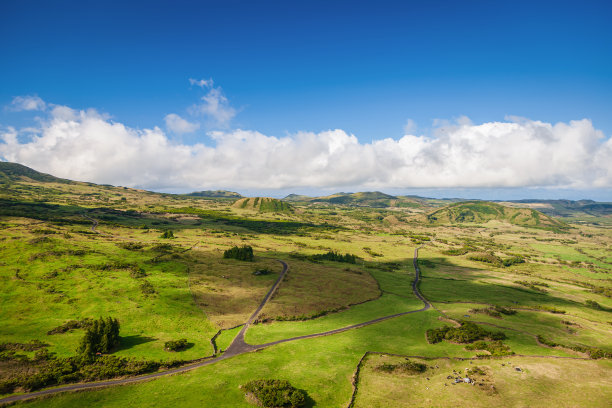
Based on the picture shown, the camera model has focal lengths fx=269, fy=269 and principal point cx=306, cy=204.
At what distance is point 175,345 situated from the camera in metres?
51.3

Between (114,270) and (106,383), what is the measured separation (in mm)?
58767

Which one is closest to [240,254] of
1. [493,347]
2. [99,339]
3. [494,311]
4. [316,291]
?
[316,291]

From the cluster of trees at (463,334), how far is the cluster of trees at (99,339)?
64.3 meters

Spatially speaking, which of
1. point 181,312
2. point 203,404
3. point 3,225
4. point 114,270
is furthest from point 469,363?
point 3,225

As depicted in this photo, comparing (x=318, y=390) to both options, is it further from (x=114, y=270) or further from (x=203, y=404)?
(x=114, y=270)

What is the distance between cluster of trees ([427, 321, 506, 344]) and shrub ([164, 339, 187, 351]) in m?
52.1

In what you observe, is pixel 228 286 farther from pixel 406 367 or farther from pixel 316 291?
pixel 406 367

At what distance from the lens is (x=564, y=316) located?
82.8 m

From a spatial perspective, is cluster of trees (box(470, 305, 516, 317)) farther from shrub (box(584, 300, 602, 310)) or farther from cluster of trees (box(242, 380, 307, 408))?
cluster of trees (box(242, 380, 307, 408))

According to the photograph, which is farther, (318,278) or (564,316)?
(318,278)

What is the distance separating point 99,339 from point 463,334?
242 ft

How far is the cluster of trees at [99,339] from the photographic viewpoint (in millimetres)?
46531

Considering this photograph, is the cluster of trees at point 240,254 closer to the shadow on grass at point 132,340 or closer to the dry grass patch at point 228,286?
the dry grass patch at point 228,286

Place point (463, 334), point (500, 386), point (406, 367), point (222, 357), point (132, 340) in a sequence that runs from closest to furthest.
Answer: point (500, 386)
point (406, 367)
point (222, 357)
point (132, 340)
point (463, 334)
